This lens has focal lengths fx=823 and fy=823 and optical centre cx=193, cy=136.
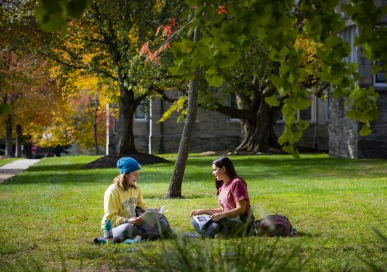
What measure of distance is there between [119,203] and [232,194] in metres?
1.27

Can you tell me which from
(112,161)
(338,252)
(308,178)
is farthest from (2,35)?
(338,252)

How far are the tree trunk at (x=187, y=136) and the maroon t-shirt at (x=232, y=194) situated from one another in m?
5.44

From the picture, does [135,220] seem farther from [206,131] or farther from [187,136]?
[206,131]

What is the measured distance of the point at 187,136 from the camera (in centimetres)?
1499

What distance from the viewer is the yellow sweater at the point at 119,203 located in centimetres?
905

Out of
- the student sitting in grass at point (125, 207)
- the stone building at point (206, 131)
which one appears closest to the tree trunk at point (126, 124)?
the stone building at point (206, 131)

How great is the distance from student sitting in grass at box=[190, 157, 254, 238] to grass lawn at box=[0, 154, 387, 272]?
344 mm

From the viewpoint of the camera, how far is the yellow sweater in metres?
9.05

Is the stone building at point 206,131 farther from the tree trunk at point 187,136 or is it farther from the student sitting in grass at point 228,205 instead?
the student sitting in grass at point 228,205

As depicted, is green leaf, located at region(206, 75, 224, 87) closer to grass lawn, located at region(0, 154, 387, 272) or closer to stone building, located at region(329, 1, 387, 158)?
grass lawn, located at region(0, 154, 387, 272)

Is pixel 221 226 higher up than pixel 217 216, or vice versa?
pixel 217 216

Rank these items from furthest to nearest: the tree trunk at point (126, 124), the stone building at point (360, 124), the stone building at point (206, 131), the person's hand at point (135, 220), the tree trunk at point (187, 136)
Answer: the stone building at point (206, 131) < the tree trunk at point (126, 124) < the stone building at point (360, 124) < the tree trunk at point (187, 136) < the person's hand at point (135, 220)

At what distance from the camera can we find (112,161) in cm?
2902

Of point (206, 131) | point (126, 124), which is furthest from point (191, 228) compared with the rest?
point (206, 131)
